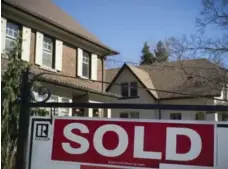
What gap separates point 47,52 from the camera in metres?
18.0

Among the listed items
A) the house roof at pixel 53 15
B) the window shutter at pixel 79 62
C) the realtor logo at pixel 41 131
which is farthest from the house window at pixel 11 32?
the realtor logo at pixel 41 131

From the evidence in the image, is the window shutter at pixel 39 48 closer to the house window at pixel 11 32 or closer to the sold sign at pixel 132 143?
the house window at pixel 11 32

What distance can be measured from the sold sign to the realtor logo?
102 millimetres

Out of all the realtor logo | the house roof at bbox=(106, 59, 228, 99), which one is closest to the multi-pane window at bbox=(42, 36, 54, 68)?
the house roof at bbox=(106, 59, 228, 99)

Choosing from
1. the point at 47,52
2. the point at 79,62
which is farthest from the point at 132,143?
the point at 79,62

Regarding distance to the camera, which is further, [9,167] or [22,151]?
[9,167]

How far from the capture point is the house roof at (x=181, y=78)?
29.5m

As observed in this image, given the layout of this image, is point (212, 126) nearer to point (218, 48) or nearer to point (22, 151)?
point (22, 151)

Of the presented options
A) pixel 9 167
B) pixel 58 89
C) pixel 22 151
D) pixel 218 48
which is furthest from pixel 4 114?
pixel 218 48

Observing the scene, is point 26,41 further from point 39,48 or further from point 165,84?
point 165,84

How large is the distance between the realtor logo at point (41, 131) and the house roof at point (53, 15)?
1271 centimetres

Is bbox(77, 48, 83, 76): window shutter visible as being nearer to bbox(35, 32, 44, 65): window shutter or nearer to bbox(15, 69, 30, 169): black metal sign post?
bbox(35, 32, 44, 65): window shutter

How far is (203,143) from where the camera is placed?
2.77m

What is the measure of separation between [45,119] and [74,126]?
278 millimetres
